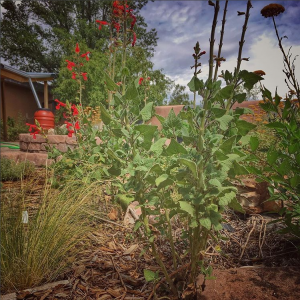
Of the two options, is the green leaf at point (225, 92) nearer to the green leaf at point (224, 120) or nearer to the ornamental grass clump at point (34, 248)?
the green leaf at point (224, 120)

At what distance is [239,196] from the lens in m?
2.12

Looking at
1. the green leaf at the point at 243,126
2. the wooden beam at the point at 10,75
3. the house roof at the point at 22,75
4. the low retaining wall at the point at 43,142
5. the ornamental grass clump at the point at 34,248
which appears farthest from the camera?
the house roof at the point at 22,75

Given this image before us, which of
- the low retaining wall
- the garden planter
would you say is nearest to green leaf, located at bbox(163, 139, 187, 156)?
the low retaining wall

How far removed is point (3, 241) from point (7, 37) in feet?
45.1

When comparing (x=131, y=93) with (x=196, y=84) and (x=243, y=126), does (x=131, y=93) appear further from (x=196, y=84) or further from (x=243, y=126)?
(x=243, y=126)

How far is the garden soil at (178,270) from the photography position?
99 cm

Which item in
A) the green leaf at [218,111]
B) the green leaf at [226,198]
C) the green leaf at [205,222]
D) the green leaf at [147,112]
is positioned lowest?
the green leaf at [205,222]

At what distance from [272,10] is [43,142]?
4.79 metres

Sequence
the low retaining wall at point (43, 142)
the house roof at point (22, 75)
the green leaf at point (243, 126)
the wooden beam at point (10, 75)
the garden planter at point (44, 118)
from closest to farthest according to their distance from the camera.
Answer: the green leaf at point (243, 126), the low retaining wall at point (43, 142), the garden planter at point (44, 118), the wooden beam at point (10, 75), the house roof at point (22, 75)

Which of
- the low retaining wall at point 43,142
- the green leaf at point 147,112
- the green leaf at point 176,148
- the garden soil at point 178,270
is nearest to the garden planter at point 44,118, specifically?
the low retaining wall at point 43,142

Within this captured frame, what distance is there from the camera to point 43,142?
500 cm

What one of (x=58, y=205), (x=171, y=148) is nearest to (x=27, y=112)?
(x=58, y=205)

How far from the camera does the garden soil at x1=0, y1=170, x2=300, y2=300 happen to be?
0.99m

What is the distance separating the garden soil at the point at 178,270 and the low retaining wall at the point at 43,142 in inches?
126
